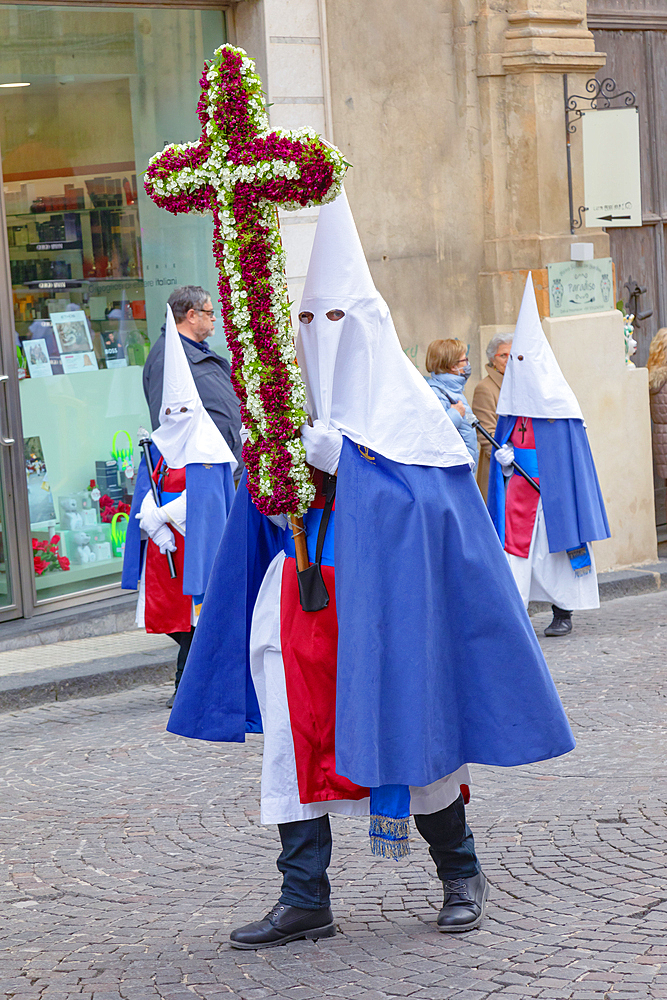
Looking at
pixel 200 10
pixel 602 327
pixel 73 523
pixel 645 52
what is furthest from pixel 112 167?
pixel 645 52

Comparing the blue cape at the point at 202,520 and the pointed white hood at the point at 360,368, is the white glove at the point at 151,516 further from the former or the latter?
the pointed white hood at the point at 360,368

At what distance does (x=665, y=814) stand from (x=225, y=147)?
9.27ft

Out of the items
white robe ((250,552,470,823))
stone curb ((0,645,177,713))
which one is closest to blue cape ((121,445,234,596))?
stone curb ((0,645,177,713))

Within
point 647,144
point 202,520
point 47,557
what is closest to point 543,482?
point 202,520

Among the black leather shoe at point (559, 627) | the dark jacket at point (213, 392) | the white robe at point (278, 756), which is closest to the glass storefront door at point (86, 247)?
the dark jacket at point (213, 392)

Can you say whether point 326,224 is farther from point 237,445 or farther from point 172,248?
point 172,248

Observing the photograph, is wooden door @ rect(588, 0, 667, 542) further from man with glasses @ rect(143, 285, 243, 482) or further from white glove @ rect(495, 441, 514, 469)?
man with glasses @ rect(143, 285, 243, 482)

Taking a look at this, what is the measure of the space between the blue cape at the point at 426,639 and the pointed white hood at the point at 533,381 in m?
4.48

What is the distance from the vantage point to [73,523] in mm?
9305

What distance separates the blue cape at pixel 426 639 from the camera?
3791mm

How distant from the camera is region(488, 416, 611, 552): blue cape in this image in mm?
8477

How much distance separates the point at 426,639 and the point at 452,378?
5186 mm

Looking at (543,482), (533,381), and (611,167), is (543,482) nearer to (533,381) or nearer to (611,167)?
(533,381)

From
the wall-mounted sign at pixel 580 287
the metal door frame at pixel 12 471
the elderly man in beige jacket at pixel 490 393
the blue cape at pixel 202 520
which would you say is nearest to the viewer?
the blue cape at pixel 202 520
